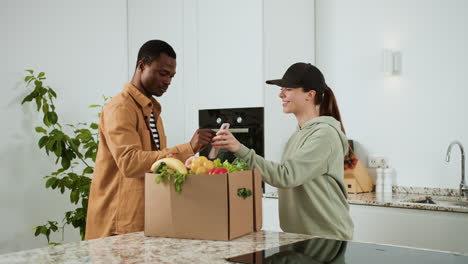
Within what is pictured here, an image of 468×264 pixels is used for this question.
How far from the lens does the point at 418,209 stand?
9.77 ft

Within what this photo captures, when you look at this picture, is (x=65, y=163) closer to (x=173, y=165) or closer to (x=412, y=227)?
(x=173, y=165)

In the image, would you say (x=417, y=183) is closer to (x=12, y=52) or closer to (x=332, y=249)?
(x=332, y=249)

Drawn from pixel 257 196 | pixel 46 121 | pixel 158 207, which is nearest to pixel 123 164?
pixel 158 207

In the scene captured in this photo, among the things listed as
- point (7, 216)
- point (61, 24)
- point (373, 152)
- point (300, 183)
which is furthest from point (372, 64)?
point (7, 216)

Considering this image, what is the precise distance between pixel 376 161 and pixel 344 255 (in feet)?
7.49

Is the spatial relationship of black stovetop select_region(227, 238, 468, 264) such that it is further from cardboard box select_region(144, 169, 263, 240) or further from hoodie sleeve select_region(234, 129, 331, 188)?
hoodie sleeve select_region(234, 129, 331, 188)

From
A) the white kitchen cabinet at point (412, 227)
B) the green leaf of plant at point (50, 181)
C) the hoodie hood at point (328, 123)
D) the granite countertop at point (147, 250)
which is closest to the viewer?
the granite countertop at point (147, 250)

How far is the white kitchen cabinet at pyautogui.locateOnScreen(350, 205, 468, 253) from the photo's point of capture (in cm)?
285

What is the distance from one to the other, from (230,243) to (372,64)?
2.46m

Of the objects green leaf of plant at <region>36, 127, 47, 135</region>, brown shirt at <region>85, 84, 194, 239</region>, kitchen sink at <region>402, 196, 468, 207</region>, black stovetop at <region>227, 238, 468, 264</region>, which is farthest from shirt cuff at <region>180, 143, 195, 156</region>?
green leaf of plant at <region>36, 127, 47, 135</region>

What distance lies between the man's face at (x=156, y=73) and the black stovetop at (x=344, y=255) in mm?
871

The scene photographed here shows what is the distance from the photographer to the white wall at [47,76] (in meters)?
3.57

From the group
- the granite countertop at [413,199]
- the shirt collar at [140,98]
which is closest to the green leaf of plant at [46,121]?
the granite countertop at [413,199]

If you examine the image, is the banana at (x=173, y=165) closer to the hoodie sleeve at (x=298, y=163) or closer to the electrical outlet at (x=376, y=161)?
the hoodie sleeve at (x=298, y=163)
